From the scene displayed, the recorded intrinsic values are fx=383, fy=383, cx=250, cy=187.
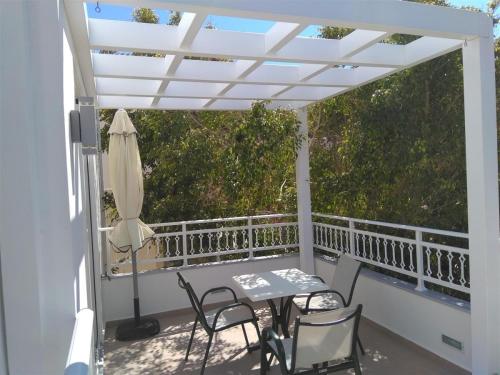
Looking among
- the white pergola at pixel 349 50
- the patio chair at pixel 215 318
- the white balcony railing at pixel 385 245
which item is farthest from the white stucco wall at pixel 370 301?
the patio chair at pixel 215 318

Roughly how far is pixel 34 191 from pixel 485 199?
347 cm

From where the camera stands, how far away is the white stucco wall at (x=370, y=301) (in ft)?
13.0

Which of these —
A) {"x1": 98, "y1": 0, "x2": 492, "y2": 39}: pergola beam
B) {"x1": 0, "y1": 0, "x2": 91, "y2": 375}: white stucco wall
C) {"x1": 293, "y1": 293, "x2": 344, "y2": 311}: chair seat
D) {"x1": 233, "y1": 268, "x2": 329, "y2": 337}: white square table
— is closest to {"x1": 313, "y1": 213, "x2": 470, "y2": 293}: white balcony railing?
{"x1": 293, "y1": 293, "x2": 344, "y2": 311}: chair seat

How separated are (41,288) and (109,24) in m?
2.52

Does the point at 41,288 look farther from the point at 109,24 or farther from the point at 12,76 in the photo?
the point at 109,24

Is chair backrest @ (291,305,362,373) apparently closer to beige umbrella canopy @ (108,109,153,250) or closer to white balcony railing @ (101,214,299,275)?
beige umbrella canopy @ (108,109,153,250)

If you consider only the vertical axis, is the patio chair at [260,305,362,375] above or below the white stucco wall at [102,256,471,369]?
above

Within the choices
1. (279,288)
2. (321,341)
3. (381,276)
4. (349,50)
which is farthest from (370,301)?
(349,50)

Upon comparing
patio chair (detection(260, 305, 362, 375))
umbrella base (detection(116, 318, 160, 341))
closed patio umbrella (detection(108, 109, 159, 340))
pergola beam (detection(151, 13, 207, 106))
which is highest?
pergola beam (detection(151, 13, 207, 106))

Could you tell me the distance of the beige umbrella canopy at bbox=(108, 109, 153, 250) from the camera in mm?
4968

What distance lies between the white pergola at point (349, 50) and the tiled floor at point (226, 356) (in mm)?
683

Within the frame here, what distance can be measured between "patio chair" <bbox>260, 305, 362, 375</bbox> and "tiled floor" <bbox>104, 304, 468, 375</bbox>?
1.02 m

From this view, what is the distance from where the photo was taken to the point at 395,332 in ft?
15.4

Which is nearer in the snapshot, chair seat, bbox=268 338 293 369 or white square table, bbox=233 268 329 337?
chair seat, bbox=268 338 293 369
